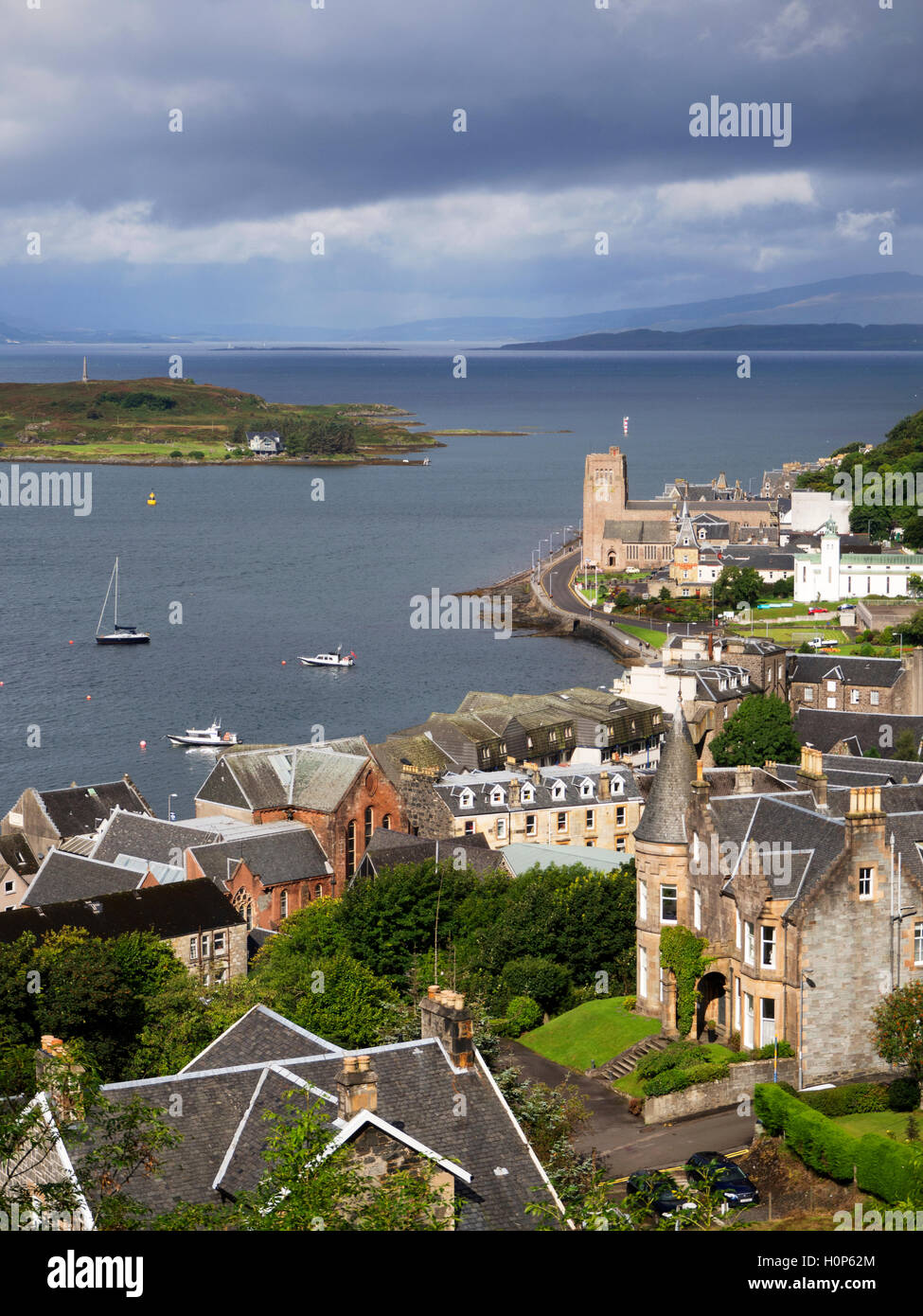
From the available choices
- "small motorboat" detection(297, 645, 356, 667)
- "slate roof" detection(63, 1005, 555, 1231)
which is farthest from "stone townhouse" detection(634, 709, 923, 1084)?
"small motorboat" detection(297, 645, 356, 667)

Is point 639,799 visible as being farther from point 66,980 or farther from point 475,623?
point 475,623

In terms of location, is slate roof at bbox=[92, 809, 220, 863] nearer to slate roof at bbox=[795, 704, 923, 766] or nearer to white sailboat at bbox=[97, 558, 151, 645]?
slate roof at bbox=[795, 704, 923, 766]

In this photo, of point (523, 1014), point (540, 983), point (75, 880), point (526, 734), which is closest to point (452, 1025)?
point (523, 1014)

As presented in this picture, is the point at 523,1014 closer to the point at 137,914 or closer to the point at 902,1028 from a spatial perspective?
the point at 902,1028

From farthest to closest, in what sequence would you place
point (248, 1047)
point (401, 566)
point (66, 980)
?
point (401, 566)
point (66, 980)
point (248, 1047)
